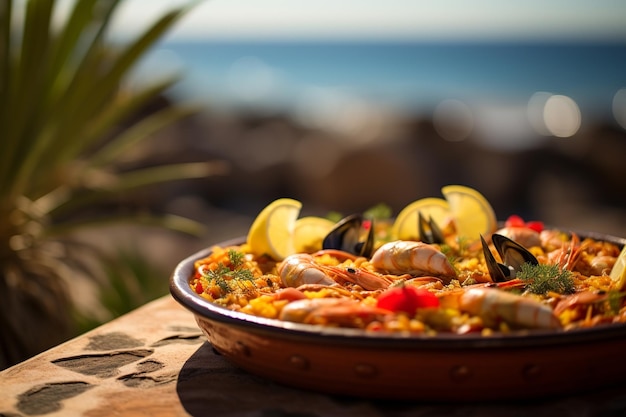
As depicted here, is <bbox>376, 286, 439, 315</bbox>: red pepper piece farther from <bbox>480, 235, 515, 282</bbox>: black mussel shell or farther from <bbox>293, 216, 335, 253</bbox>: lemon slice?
<bbox>293, 216, 335, 253</bbox>: lemon slice

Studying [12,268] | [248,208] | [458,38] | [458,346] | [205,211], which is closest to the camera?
[458,346]

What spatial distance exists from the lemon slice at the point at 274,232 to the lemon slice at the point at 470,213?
2.13 ft

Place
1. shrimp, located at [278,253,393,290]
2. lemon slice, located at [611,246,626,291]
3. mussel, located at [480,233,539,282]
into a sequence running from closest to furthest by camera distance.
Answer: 1. lemon slice, located at [611,246,626,291]
2. shrimp, located at [278,253,393,290]
3. mussel, located at [480,233,539,282]

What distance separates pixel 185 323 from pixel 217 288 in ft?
1.94

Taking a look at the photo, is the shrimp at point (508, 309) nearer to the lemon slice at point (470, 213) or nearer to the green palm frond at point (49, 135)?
the lemon slice at point (470, 213)

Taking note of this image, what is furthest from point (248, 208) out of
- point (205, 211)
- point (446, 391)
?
point (446, 391)

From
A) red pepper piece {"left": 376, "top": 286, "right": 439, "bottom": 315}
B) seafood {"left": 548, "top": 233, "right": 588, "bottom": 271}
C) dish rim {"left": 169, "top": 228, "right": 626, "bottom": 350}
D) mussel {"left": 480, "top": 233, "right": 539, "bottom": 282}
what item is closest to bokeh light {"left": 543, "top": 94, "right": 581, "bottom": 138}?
seafood {"left": 548, "top": 233, "right": 588, "bottom": 271}

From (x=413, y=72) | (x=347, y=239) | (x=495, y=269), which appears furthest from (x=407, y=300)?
(x=413, y=72)

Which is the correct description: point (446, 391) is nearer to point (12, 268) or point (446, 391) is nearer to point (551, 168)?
point (12, 268)

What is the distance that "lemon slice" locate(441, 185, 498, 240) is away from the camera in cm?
293

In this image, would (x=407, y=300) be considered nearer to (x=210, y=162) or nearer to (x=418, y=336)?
(x=418, y=336)

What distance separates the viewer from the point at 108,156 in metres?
3.98

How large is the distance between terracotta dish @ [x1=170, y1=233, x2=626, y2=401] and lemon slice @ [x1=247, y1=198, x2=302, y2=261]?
2.45ft

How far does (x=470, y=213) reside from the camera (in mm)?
2969
